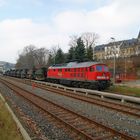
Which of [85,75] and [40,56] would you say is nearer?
[85,75]

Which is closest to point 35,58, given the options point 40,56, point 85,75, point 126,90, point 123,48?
point 40,56

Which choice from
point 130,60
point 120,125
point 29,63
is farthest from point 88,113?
point 29,63

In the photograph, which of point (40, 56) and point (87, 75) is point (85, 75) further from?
point (40, 56)

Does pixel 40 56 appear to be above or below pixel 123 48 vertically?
below

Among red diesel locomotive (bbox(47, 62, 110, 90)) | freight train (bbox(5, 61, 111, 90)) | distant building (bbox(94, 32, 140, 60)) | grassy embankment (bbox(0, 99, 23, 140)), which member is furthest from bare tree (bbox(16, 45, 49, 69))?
grassy embankment (bbox(0, 99, 23, 140))

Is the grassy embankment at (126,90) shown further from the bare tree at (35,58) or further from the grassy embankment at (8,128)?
the bare tree at (35,58)

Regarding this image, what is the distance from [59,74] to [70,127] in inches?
1159

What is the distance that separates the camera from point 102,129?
1113 cm

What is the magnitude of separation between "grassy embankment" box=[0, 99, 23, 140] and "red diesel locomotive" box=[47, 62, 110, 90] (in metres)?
16.6

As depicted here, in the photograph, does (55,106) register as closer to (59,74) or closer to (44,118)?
(44,118)

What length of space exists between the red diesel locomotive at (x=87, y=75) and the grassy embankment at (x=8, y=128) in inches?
654

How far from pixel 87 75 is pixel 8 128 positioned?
2023 cm

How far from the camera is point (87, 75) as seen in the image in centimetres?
3048

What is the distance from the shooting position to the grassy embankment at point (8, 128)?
9274 mm
